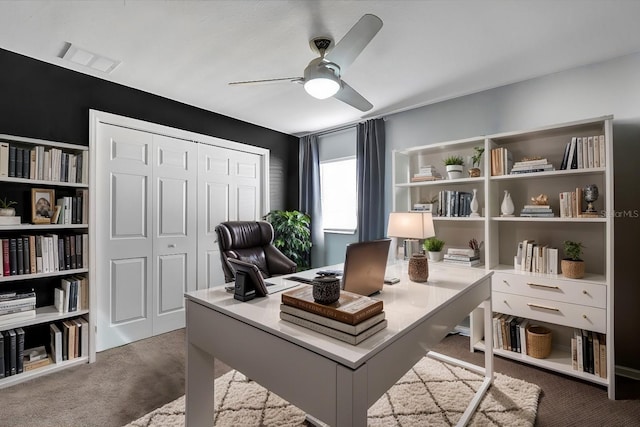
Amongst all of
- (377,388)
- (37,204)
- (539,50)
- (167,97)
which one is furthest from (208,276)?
(539,50)

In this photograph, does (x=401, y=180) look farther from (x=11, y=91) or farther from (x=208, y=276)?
(x=11, y=91)

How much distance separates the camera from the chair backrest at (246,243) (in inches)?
101

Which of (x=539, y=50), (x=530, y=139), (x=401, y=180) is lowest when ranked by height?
(x=401, y=180)

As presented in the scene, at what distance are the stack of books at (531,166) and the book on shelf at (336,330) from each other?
6.86 ft

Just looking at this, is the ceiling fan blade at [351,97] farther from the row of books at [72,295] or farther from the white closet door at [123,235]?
the row of books at [72,295]

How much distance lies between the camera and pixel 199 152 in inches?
136

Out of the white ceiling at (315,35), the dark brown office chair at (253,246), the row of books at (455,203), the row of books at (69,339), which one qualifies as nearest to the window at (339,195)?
the row of books at (455,203)

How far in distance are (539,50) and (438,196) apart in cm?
138

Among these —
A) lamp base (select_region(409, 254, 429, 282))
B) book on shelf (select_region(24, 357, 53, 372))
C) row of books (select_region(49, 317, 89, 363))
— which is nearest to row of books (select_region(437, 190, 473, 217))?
lamp base (select_region(409, 254, 429, 282))

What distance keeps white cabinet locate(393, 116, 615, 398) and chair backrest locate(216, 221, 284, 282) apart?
1417 mm

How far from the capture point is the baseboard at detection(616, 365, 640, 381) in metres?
2.25

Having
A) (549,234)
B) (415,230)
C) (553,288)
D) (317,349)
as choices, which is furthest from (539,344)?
(317,349)

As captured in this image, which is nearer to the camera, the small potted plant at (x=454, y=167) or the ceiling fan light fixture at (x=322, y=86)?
the ceiling fan light fixture at (x=322, y=86)

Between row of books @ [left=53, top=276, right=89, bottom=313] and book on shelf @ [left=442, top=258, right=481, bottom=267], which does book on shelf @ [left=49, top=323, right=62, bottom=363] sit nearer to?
row of books @ [left=53, top=276, right=89, bottom=313]
